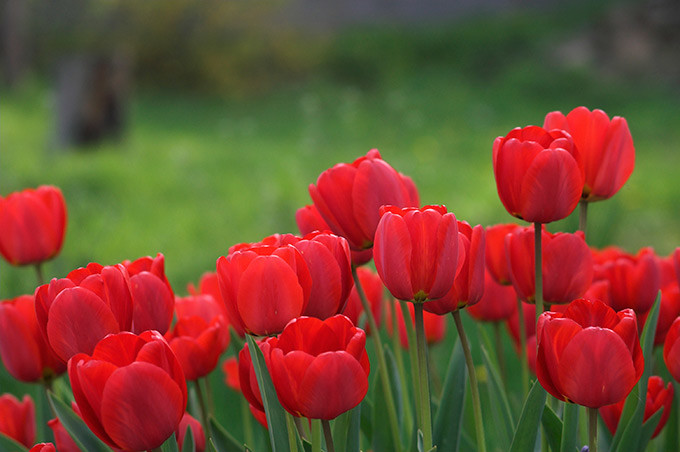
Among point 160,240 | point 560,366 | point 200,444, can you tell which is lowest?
point 160,240

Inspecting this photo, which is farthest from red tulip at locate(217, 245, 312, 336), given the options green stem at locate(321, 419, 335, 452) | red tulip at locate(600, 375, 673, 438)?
red tulip at locate(600, 375, 673, 438)

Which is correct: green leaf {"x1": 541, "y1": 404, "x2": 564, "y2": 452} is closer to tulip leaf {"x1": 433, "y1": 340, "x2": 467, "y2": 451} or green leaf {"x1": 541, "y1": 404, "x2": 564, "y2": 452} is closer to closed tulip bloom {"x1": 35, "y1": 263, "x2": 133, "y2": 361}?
tulip leaf {"x1": 433, "y1": 340, "x2": 467, "y2": 451}

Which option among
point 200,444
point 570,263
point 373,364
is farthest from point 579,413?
point 373,364

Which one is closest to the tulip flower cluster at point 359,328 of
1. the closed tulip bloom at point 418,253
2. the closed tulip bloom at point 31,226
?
the closed tulip bloom at point 418,253

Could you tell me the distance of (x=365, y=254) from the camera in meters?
0.99

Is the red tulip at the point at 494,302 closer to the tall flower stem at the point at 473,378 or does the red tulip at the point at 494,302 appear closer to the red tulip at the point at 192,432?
the tall flower stem at the point at 473,378

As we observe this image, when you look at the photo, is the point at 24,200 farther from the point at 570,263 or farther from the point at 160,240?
the point at 160,240

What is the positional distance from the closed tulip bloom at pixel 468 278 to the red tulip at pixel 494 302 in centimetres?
36

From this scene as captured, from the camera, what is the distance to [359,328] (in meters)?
0.85

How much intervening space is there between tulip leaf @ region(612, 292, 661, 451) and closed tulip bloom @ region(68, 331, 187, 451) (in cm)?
46

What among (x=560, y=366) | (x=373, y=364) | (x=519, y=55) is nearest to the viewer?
(x=560, y=366)

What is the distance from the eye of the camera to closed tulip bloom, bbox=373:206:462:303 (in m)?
0.79

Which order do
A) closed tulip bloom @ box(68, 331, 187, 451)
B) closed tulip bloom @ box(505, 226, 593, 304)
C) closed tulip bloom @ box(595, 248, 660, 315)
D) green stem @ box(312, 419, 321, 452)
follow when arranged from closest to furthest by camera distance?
closed tulip bloom @ box(68, 331, 187, 451)
green stem @ box(312, 419, 321, 452)
closed tulip bloom @ box(505, 226, 593, 304)
closed tulip bloom @ box(595, 248, 660, 315)

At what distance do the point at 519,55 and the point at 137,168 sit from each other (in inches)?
295
